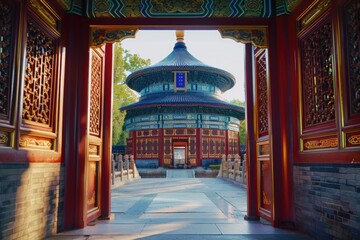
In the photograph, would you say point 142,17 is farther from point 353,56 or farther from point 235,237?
point 235,237

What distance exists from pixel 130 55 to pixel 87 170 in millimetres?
25165

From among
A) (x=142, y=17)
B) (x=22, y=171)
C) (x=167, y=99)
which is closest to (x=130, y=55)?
(x=167, y=99)

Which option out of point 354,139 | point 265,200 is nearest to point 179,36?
point 265,200

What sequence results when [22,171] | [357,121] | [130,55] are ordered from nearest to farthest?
[357,121] → [22,171] → [130,55]

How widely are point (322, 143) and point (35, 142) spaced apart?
378 cm

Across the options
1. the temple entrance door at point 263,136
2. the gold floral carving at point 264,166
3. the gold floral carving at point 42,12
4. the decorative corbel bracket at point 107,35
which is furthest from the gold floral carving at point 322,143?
the gold floral carving at point 42,12

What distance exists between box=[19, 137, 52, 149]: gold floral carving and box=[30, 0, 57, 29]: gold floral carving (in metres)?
1.69

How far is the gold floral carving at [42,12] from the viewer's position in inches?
171

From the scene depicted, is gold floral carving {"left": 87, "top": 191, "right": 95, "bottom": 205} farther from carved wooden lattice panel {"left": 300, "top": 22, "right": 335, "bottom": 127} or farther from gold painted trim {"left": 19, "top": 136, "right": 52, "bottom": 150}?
carved wooden lattice panel {"left": 300, "top": 22, "right": 335, "bottom": 127}

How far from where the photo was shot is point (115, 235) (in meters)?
4.64

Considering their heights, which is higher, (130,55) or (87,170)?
(130,55)

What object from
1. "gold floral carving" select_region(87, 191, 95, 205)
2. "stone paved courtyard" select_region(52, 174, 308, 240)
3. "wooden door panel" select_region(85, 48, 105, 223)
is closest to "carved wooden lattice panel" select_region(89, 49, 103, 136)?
"wooden door panel" select_region(85, 48, 105, 223)

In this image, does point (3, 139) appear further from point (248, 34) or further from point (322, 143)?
point (248, 34)

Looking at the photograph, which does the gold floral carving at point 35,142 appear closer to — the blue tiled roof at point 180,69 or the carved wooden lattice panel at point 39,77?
the carved wooden lattice panel at point 39,77
